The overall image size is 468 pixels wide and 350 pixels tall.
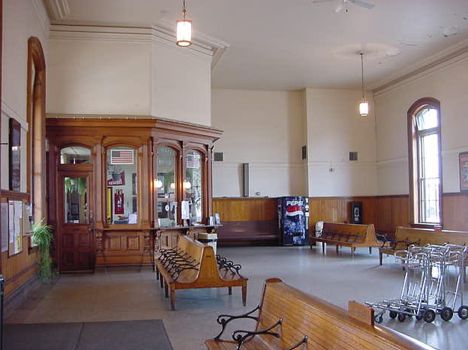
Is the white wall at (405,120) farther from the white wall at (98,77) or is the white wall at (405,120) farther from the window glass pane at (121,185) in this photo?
the window glass pane at (121,185)

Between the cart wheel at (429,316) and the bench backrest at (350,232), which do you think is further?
the bench backrest at (350,232)

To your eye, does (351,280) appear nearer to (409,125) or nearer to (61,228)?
(61,228)

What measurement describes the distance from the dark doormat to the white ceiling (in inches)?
247

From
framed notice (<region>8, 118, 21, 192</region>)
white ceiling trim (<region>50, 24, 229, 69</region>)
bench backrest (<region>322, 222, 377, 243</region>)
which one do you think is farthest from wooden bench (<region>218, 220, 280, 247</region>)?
framed notice (<region>8, 118, 21, 192</region>)

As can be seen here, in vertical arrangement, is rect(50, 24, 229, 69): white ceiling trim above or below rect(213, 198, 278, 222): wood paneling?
above

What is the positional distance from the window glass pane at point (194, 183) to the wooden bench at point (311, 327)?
794 centimetres

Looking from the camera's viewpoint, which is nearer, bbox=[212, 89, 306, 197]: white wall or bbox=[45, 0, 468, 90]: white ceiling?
bbox=[45, 0, 468, 90]: white ceiling

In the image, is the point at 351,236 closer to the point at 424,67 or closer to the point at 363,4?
the point at 424,67

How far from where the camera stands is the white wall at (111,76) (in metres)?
11.0

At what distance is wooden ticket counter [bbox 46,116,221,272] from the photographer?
1077 cm

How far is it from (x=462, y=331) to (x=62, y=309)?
16.2 feet

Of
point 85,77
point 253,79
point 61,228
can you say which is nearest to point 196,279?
point 61,228

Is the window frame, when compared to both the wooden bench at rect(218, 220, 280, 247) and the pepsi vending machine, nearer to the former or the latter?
the wooden bench at rect(218, 220, 280, 247)

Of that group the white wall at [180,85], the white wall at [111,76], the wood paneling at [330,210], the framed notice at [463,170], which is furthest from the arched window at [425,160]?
the white wall at [111,76]
